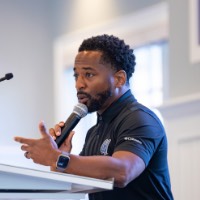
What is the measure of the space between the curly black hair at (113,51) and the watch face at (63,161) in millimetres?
587

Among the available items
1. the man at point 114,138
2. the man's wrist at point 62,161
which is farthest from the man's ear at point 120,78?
the man's wrist at point 62,161

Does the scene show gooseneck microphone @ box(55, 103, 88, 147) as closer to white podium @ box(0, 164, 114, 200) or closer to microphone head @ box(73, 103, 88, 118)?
microphone head @ box(73, 103, 88, 118)

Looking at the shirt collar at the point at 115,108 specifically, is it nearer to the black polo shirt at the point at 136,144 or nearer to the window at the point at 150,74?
the black polo shirt at the point at 136,144

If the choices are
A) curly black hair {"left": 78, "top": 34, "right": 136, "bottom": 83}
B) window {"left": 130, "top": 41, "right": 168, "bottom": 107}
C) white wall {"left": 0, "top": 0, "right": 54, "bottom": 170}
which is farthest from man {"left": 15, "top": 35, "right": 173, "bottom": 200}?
white wall {"left": 0, "top": 0, "right": 54, "bottom": 170}

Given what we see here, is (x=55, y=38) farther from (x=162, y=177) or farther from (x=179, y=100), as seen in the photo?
(x=162, y=177)

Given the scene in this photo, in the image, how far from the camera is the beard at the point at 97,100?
1.69 m

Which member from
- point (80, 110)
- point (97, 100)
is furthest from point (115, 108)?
point (80, 110)

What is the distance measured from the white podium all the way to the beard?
48 cm

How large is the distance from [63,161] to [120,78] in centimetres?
61

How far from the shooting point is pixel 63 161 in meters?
1.27

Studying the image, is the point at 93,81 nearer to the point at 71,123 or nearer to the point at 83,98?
the point at 83,98

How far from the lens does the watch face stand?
1266 millimetres

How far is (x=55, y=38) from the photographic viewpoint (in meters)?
4.64

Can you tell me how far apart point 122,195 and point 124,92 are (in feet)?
1.36
